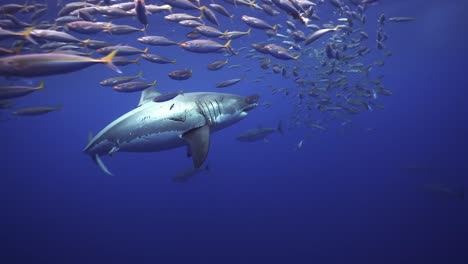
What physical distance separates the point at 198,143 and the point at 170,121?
2.74 ft

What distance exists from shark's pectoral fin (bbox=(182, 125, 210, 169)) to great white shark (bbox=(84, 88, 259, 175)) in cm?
9

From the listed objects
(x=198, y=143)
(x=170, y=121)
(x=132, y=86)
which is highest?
(x=132, y=86)

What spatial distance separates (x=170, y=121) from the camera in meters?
4.68

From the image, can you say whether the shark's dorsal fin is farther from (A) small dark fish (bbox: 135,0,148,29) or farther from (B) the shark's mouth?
(B) the shark's mouth

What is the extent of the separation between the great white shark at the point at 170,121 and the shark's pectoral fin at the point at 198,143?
0.31ft

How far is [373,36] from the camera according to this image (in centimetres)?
3334

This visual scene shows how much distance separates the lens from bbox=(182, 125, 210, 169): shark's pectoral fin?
3.98m

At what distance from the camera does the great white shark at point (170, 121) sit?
4.64 m

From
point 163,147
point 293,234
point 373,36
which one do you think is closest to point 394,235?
point 293,234

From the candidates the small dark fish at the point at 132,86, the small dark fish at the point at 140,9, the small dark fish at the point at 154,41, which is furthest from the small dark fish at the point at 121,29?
Result: the small dark fish at the point at 140,9

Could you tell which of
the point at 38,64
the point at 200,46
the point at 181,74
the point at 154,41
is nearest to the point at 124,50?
the point at 154,41

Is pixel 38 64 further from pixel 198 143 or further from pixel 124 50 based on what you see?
pixel 124 50

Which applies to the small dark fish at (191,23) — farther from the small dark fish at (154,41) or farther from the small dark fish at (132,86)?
the small dark fish at (132,86)

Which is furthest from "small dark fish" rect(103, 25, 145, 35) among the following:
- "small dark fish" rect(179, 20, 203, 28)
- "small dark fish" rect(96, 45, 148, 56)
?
"small dark fish" rect(179, 20, 203, 28)
